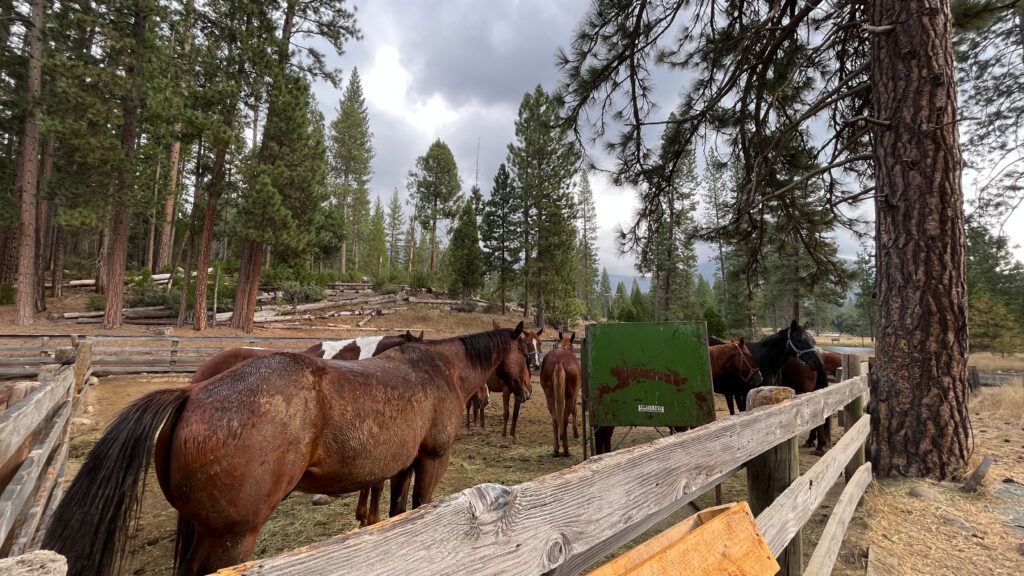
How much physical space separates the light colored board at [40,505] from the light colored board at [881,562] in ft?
17.6

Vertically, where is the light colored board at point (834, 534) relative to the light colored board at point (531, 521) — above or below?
below

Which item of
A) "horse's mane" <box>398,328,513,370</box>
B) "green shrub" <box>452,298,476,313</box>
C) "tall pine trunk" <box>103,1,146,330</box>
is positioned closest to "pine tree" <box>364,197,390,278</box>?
"green shrub" <box>452,298,476,313</box>

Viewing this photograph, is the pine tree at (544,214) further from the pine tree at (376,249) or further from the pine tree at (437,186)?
the pine tree at (376,249)

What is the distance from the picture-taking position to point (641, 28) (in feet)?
21.3

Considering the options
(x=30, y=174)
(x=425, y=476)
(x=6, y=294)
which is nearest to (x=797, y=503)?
(x=425, y=476)

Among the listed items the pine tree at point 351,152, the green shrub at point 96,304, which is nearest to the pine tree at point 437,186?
the pine tree at point 351,152

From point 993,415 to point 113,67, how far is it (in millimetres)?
24674

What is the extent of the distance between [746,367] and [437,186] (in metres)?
36.5

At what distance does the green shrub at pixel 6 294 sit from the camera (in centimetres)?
1655

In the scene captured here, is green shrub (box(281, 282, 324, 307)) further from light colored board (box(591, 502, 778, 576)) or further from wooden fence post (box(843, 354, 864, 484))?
light colored board (box(591, 502, 778, 576))

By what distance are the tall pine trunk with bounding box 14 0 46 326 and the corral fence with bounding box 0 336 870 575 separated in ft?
52.3

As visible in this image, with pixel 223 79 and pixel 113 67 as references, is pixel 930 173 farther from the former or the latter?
pixel 113 67

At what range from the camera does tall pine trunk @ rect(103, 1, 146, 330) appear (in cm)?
1384

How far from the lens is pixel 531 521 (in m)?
0.95
